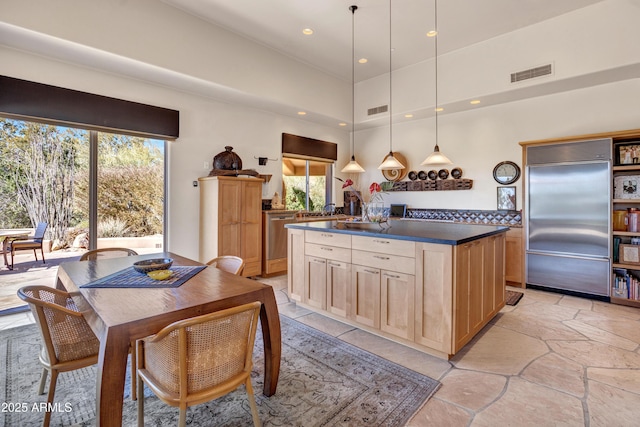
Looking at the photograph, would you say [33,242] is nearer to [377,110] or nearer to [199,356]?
[199,356]

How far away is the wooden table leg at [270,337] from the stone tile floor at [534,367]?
0.89 m

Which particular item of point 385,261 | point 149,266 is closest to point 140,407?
point 149,266

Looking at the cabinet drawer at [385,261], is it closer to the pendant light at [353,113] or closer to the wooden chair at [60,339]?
the pendant light at [353,113]

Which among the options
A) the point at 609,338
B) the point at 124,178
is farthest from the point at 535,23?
the point at 124,178

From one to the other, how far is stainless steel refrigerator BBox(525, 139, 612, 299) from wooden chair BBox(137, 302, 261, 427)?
4.34 meters

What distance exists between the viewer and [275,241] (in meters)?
5.22

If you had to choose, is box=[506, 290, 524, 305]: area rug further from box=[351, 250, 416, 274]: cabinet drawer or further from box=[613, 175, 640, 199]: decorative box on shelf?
box=[351, 250, 416, 274]: cabinet drawer

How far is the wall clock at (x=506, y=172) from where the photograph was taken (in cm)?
489

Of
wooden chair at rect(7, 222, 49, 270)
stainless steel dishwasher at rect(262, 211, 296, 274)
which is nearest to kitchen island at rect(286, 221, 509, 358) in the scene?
stainless steel dishwasher at rect(262, 211, 296, 274)

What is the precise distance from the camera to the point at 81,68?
12.0ft

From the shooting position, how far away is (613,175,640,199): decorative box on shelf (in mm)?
3797

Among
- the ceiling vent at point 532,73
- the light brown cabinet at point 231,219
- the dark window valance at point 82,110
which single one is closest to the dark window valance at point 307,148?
the light brown cabinet at point 231,219

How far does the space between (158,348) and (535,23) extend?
18.2 ft

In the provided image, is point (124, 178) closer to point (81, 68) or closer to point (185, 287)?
point (81, 68)
